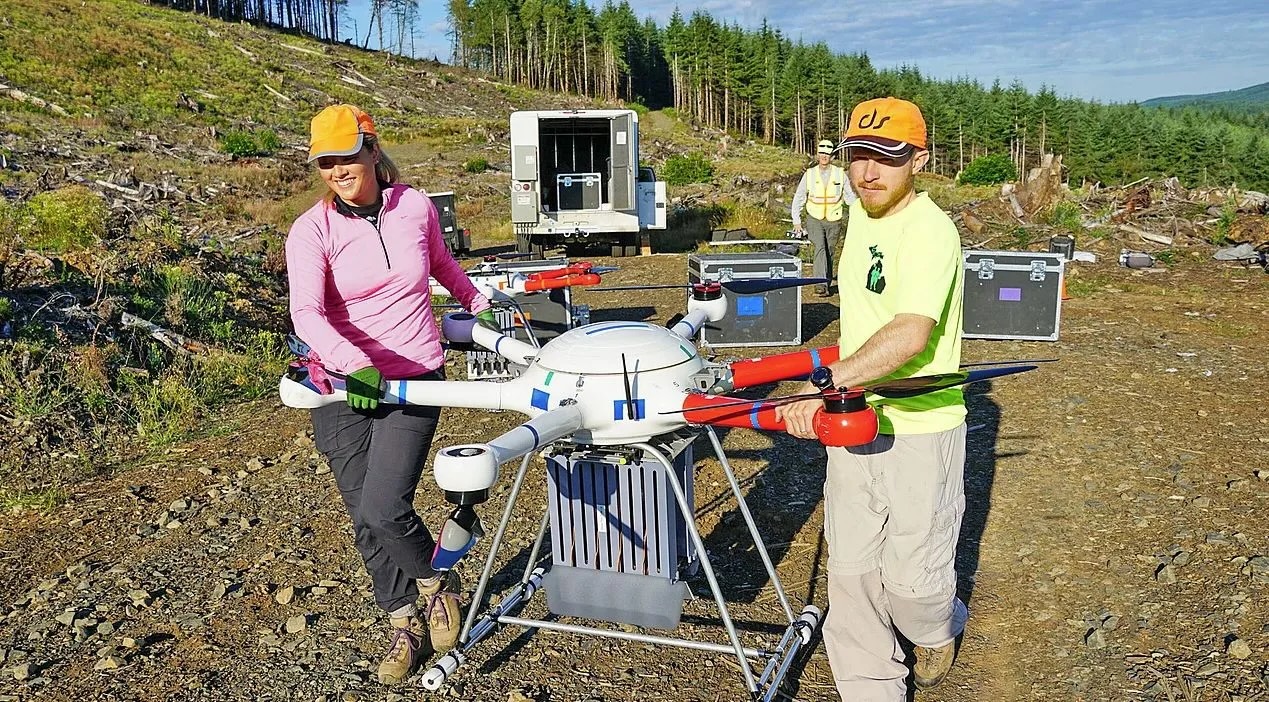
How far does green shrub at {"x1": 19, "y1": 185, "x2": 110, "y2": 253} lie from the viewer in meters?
9.63

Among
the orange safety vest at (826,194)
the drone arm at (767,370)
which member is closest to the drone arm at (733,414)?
the drone arm at (767,370)

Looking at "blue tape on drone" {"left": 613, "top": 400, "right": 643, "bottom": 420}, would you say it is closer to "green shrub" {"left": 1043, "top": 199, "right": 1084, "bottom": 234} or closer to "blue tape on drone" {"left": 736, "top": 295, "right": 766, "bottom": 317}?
"blue tape on drone" {"left": 736, "top": 295, "right": 766, "bottom": 317}

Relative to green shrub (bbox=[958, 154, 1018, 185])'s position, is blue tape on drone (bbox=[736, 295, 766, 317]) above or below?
below

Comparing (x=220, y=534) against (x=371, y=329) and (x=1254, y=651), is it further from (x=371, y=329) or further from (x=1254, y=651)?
(x=1254, y=651)

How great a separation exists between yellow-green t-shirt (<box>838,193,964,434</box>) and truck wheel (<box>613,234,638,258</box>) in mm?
13037

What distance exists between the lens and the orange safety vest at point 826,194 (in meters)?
9.99

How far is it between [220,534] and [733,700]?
3090 mm

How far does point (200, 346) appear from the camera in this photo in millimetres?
7910

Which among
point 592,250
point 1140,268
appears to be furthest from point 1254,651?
point 592,250

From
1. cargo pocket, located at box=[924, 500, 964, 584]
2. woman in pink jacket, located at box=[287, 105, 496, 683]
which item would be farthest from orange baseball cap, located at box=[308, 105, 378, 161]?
cargo pocket, located at box=[924, 500, 964, 584]

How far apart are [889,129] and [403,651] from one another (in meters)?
2.59

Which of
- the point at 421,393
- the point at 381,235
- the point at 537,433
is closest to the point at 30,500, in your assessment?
the point at 381,235

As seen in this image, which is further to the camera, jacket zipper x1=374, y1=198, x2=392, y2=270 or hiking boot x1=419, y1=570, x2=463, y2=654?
hiking boot x1=419, y1=570, x2=463, y2=654

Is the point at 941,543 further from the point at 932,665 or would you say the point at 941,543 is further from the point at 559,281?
the point at 559,281
